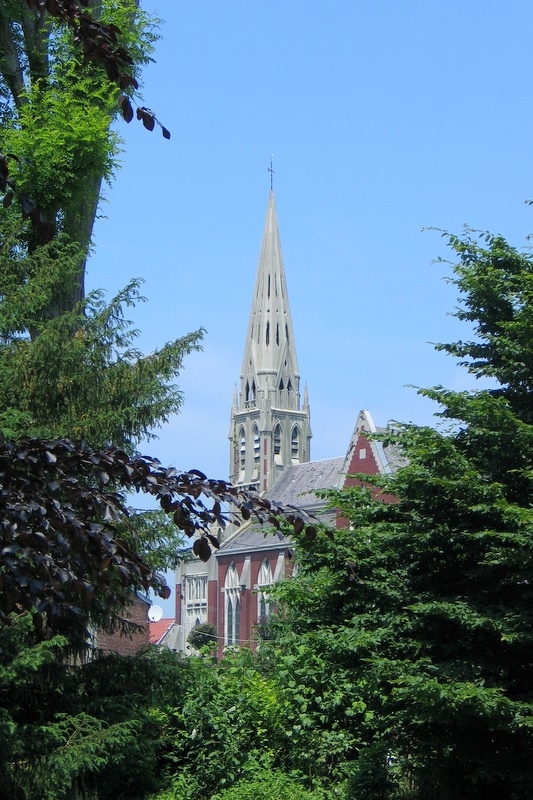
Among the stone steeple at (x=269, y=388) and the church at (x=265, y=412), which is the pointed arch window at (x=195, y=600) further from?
the stone steeple at (x=269, y=388)

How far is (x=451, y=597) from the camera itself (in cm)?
1453

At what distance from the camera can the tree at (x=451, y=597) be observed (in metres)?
13.5

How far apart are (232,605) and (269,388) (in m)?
26.0

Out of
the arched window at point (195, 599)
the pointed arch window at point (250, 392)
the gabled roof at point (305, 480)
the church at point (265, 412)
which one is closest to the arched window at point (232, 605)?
the church at point (265, 412)

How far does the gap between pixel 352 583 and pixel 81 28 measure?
12.1m

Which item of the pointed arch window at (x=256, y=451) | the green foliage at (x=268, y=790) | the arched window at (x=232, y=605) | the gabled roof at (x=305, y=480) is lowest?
the green foliage at (x=268, y=790)

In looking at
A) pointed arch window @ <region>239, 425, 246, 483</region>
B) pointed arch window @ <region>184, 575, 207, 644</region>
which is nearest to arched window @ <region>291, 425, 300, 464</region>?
pointed arch window @ <region>239, 425, 246, 483</region>

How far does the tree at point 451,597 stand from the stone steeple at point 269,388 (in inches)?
3919

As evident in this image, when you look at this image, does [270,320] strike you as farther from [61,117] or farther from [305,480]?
[61,117]

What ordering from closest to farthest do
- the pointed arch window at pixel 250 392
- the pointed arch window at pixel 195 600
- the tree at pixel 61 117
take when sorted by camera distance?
the tree at pixel 61 117 < the pointed arch window at pixel 195 600 < the pointed arch window at pixel 250 392

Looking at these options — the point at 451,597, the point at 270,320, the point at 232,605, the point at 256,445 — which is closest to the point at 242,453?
the point at 256,445

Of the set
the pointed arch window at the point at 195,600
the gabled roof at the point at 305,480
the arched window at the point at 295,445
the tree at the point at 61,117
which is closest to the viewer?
the tree at the point at 61,117

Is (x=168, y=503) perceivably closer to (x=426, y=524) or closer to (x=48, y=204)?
(x=426, y=524)

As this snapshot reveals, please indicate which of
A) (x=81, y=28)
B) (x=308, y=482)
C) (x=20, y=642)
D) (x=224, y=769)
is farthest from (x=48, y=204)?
(x=308, y=482)
